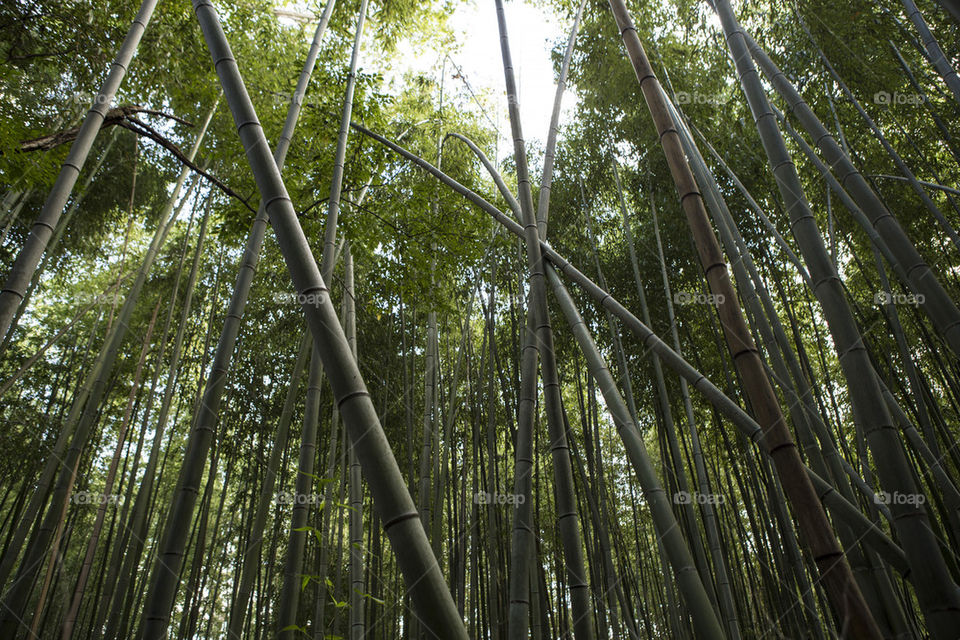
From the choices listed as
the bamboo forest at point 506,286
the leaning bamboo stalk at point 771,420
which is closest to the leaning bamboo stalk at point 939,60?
the bamboo forest at point 506,286

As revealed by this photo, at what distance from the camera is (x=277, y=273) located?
6.23 m

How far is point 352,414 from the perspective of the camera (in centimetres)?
109

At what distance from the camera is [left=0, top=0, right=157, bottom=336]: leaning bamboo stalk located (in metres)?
1.70

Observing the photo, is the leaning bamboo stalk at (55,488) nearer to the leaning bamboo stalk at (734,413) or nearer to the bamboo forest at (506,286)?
the bamboo forest at (506,286)

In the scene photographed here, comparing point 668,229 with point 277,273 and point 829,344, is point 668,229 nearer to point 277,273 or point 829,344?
point 829,344

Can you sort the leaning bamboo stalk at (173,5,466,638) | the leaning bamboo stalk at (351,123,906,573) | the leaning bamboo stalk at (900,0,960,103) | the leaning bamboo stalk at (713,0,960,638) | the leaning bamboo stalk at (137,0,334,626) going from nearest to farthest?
the leaning bamboo stalk at (173,5,466,638) → the leaning bamboo stalk at (713,0,960,638) → the leaning bamboo stalk at (351,123,906,573) → the leaning bamboo stalk at (137,0,334,626) → the leaning bamboo stalk at (900,0,960,103)

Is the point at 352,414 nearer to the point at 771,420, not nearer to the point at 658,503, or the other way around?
the point at 771,420

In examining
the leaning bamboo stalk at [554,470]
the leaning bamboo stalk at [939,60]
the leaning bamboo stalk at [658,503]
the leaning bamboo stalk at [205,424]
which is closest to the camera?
the leaning bamboo stalk at [658,503]

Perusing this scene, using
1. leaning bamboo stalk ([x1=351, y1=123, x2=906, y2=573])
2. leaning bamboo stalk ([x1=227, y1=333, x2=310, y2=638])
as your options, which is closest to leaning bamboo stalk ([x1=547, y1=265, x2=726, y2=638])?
leaning bamboo stalk ([x1=351, y1=123, x2=906, y2=573])

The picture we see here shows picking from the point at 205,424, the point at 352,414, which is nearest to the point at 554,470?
the point at 352,414

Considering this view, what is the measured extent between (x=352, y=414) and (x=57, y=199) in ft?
5.02

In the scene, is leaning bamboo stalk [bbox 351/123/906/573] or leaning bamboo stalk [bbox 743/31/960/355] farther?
leaning bamboo stalk [bbox 743/31/960/355]

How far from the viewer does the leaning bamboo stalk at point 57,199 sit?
170 centimetres

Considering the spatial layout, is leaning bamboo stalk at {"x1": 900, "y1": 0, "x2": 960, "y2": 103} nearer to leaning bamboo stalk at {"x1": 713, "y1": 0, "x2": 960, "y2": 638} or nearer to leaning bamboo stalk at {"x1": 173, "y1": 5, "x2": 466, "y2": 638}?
leaning bamboo stalk at {"x1": 713, "y1": 0, "x2": 960, "y2": 638}
